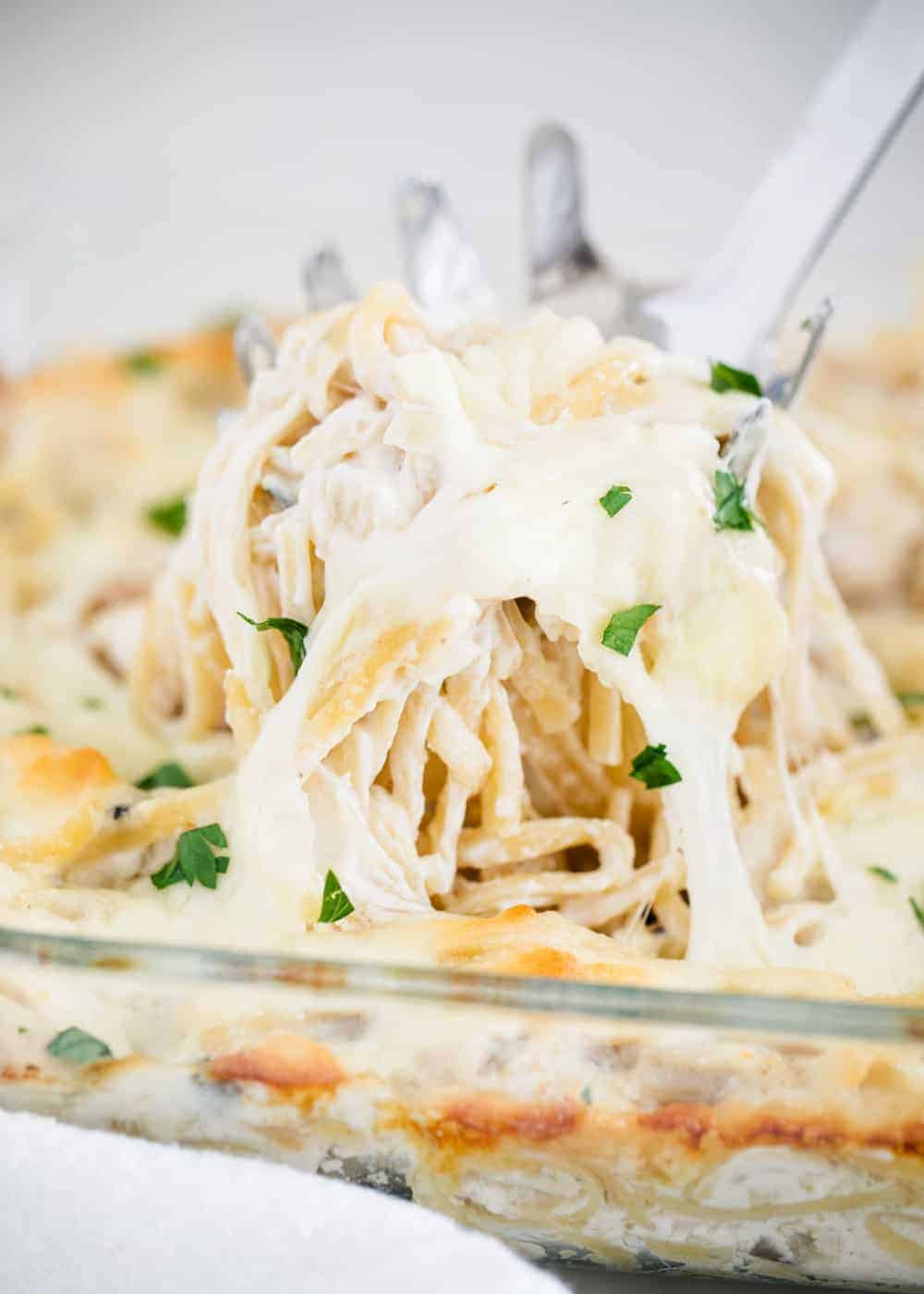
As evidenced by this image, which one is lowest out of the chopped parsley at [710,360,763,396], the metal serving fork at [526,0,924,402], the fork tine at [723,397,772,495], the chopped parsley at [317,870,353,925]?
the chopped parsley at [317,870,353,925]

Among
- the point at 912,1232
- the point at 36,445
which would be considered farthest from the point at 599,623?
the point at 36,445

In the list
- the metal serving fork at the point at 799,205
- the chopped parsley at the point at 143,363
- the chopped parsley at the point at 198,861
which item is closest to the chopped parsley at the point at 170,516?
the chopped parsley at the point at 143,363

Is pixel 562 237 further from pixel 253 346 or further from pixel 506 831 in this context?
pixel 506 831

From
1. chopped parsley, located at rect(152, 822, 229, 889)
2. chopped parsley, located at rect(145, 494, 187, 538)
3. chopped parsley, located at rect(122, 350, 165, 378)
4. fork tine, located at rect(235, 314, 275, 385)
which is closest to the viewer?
chopped parsley, located at rect(152, 822, 229, 889)

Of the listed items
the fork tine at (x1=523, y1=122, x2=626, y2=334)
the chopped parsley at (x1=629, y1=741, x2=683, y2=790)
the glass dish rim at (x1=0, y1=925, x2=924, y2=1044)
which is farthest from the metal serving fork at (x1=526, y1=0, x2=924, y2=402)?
the glass dish rim at (x1=0, y1=925, x2=924, y2=1044)

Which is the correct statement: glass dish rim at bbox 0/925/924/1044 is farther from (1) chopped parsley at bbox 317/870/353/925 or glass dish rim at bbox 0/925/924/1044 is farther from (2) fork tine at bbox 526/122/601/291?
(2) fork tine at bbox 526/122/601/291

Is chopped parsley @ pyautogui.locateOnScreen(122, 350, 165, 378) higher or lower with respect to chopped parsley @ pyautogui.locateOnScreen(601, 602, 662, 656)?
lower

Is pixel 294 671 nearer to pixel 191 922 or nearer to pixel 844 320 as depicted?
pixel 191 922

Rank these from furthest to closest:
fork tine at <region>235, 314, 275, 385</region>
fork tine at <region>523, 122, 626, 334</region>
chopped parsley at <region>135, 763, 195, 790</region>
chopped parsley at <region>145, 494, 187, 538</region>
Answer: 1. chopped parsley at <region>145, 494, 187, 538</region>
2. fork tine at <region>523, 122, 626, 334</region>
3. fork tine at <region>235, 314, 275, 385</region>
4. chopped parsley at <region>135, 763, 195, 790</region>
